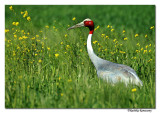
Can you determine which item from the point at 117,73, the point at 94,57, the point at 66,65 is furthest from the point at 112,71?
the point at 66,65

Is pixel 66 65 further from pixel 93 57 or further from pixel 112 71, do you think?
pixel 112 71

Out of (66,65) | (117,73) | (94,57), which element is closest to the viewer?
(117,73)

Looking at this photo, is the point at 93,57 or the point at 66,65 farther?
the point at 66,65

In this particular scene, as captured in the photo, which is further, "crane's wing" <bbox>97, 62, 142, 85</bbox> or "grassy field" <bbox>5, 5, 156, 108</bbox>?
"crane's wing" <bbox>97, 62, 142, 85</bbox>

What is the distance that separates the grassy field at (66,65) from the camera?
461cm

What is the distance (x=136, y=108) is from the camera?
Result: 4.64m

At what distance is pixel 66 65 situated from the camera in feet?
18.0

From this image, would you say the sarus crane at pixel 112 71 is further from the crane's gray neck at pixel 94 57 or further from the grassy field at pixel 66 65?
the grassy field at pixel 66 65

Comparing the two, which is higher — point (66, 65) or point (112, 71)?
point (66, 65)

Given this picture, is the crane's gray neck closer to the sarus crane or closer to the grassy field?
the sarus crane

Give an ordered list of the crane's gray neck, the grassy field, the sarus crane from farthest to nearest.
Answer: the crane's gray neck → the sarus crane → the grassy field

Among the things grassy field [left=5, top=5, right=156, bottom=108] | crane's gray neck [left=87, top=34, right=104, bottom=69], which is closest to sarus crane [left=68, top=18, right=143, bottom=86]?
crane's gray neck [left=87, top=34, right=104, bottom=69]

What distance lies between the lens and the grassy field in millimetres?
4605

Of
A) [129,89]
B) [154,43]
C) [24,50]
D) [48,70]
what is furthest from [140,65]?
[24,50]
